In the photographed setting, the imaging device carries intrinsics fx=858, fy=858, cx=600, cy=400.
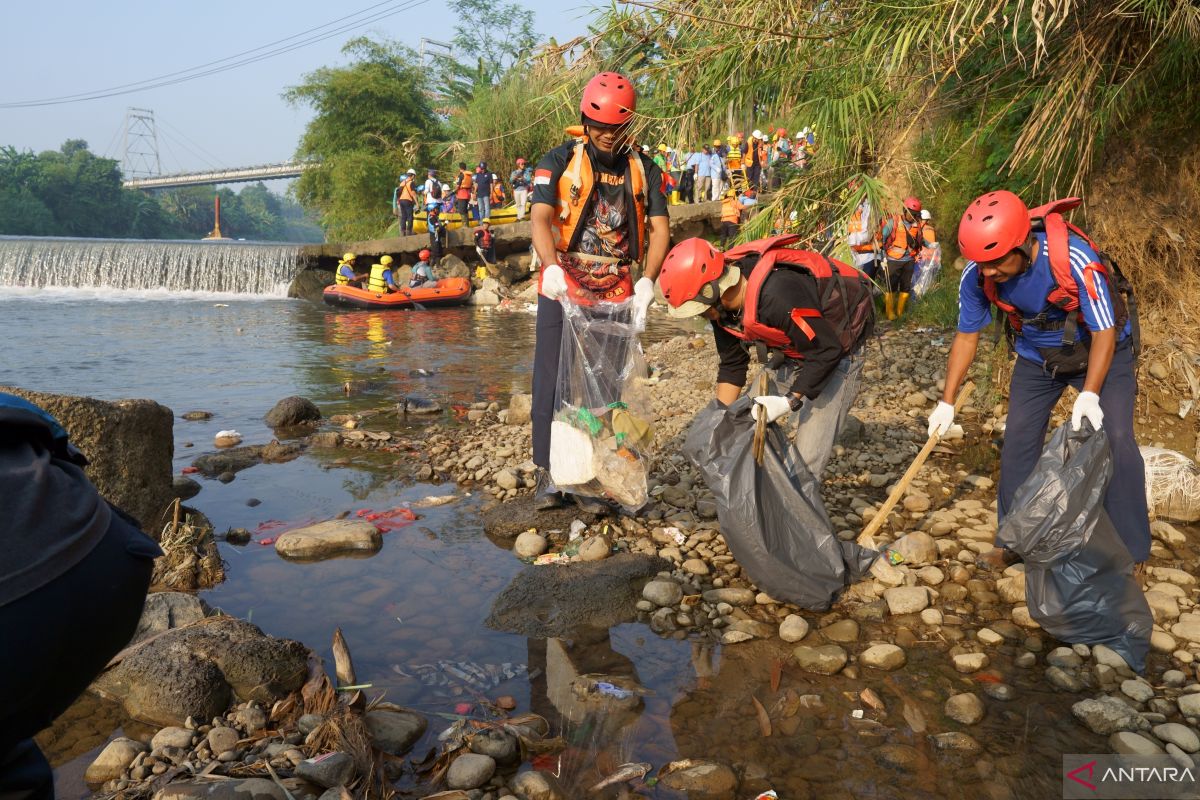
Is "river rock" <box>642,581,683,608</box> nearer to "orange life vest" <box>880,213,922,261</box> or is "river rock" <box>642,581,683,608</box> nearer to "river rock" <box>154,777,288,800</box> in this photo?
"river rock" <box>154,777,288,800</box>

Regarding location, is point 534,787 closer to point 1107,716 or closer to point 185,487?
point 1107,716

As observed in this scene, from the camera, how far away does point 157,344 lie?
44.3 ft

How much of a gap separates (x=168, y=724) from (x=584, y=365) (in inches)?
91.6

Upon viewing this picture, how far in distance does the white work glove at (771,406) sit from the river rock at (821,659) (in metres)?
0.93

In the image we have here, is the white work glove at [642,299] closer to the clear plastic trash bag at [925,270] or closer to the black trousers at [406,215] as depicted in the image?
the clear plastic trash bag at [925,270]

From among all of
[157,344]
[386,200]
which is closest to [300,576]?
[157,344]

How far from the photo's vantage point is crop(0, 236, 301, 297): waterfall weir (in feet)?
74.3

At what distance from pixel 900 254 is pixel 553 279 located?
756 cm

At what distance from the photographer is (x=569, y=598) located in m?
3.65

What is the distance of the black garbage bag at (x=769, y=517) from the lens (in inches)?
137

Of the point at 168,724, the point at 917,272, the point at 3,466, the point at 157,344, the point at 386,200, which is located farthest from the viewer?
the point at 386,200

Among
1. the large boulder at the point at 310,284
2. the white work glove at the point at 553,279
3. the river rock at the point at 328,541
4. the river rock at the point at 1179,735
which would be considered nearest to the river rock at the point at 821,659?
the river rock at the point at 1179,735

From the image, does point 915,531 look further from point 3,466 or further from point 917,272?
point 917,272

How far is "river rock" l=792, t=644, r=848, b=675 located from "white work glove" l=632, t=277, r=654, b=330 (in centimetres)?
176
